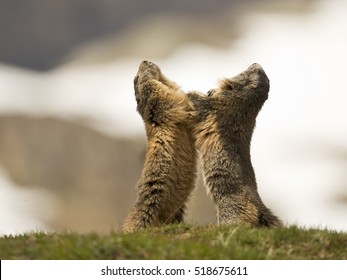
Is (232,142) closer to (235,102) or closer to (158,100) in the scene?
(235,102)

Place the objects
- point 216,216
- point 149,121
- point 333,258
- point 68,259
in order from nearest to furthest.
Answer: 1. point 68,259
2. point 333,258
3. point 216,216
4. point 149,121

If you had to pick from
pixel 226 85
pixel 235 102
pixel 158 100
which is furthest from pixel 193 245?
pixel 226 85

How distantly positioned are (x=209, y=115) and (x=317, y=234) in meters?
4.52

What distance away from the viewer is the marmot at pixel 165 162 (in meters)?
14.4

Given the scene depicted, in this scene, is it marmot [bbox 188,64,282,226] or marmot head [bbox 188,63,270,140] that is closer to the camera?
marmot [bbox 188,64,282,226]

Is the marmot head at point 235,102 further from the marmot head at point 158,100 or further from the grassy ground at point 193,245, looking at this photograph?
the grassy ground at point 193,245

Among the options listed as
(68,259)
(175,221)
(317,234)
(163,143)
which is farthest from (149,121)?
(68,259)

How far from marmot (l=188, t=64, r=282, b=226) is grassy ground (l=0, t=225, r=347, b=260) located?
1703 mm

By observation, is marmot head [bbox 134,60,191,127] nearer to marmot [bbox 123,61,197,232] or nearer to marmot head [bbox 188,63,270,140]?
marmot [bbox 123,61,197,232]

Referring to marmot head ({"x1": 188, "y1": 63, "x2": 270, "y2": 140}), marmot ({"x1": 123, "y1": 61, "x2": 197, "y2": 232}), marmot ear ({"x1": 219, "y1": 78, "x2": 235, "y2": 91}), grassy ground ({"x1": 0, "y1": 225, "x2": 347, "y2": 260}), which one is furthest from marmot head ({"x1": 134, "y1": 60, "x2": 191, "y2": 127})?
grassy ground ({"x1": 0, "y1": 225, "x2": 347, "y2": 260})

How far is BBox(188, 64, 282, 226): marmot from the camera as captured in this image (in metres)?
14.0

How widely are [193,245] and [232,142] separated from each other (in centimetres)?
514

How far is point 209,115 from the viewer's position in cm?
1483
